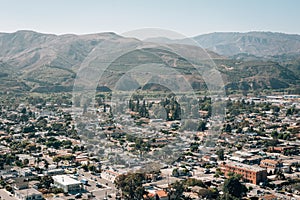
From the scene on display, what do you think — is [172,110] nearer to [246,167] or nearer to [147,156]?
[147,156]

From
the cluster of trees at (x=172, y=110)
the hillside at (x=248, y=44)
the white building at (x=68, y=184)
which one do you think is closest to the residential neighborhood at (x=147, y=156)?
the white building at (x=68, y=184)

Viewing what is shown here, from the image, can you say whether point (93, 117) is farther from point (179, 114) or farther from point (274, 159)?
point (274, 159)

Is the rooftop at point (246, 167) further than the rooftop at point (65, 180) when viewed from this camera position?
Yes

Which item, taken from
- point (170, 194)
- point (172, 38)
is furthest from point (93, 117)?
point (170, 194)

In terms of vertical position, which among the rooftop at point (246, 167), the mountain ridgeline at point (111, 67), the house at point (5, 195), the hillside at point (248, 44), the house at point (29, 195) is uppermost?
the hillside at point (248, 44)

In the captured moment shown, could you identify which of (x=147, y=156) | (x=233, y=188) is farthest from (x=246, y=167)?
(x=147, y=156)

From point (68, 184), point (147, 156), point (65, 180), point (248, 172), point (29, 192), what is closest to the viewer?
point (29, 192)

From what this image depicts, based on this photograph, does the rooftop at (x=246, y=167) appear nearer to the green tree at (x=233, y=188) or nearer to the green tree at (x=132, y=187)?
the green tree at (x=233, y=188)
